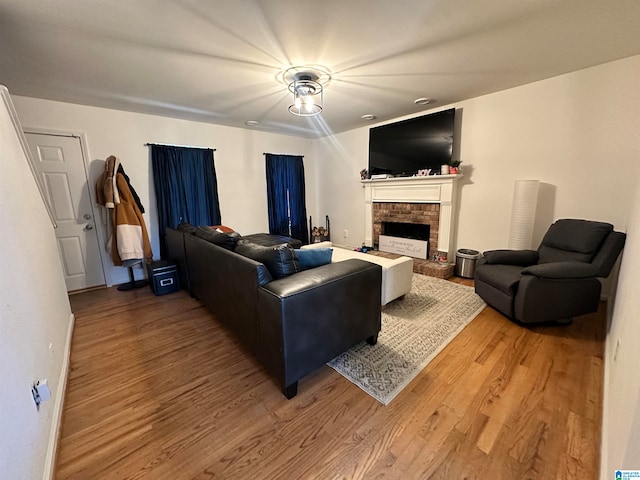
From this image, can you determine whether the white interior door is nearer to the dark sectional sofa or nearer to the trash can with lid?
the dark sectional sofa

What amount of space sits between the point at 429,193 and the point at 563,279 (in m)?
2.03

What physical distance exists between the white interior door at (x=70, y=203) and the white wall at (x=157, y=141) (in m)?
0.10

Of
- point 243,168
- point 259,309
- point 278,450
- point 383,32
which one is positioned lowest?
point 278,450

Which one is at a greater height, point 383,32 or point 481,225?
point 383,32

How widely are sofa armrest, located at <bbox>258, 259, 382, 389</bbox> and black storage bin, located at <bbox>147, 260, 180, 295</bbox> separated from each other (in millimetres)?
2244

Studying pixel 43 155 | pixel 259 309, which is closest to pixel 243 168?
pixel 43 155

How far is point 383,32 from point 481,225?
9.08ft

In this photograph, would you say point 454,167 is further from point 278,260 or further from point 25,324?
point 25,324

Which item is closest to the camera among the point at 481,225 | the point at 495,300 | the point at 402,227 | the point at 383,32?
the point at 383,32

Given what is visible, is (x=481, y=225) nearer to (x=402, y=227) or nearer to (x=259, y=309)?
(x=402, y=227)

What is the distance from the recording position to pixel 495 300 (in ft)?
8.31

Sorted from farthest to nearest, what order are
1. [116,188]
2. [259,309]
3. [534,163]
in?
[116,188] → [534,163] → [259,309]

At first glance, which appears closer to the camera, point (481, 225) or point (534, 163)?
point (534, 163)

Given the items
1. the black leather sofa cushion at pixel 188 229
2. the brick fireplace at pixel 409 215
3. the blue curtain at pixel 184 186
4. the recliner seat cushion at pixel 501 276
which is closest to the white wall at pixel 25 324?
the black leather sofa cushion at pixel 188 229
